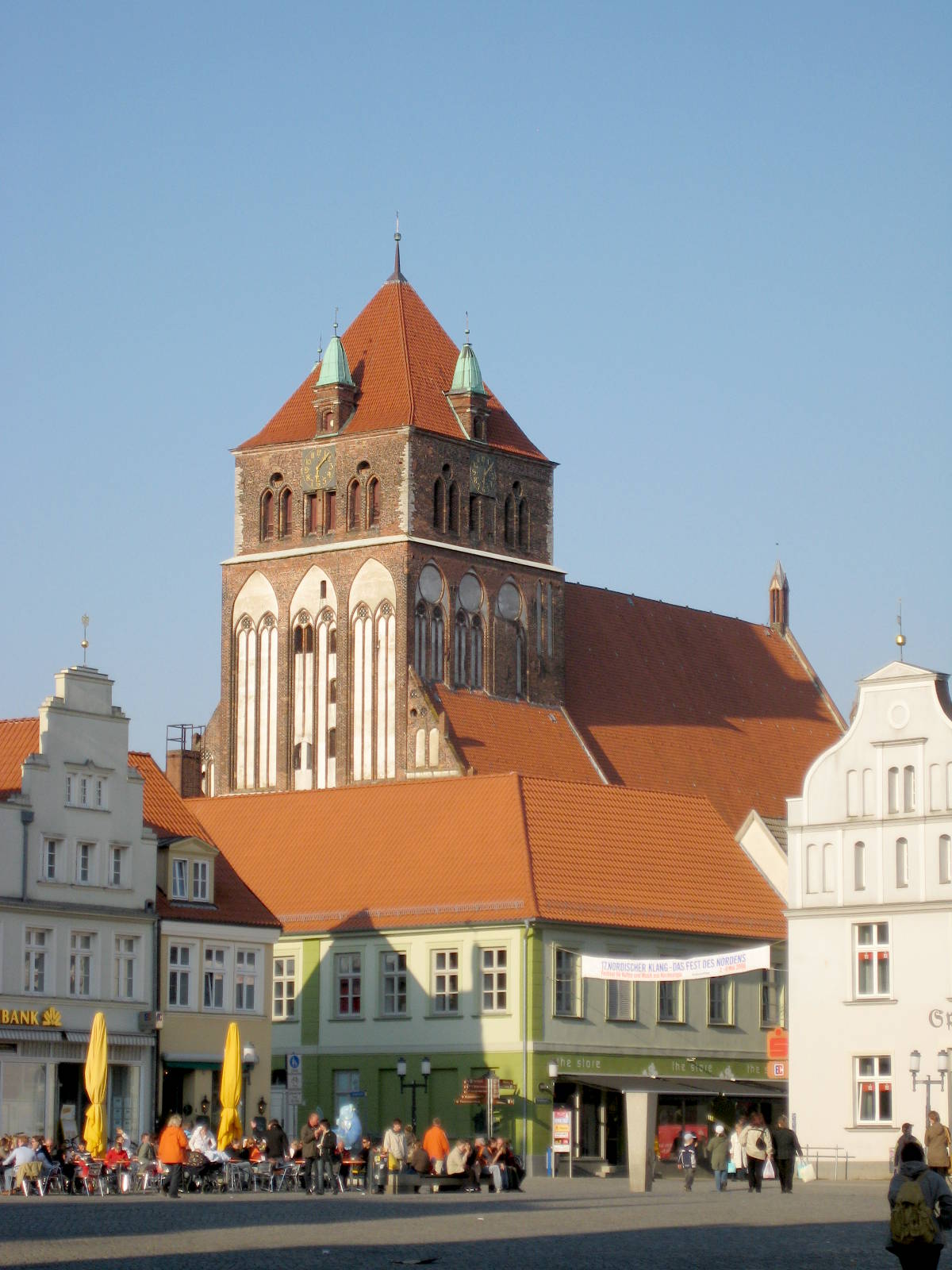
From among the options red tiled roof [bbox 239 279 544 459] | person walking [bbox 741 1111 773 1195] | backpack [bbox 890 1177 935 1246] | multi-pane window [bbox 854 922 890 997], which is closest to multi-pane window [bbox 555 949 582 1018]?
multi-pane window [bbox 854 922 890 997]

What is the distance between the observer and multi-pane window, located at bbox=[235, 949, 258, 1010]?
193 feet

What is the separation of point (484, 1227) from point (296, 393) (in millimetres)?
60793

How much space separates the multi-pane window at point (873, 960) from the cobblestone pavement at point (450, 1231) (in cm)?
1288

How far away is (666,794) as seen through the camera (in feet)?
226

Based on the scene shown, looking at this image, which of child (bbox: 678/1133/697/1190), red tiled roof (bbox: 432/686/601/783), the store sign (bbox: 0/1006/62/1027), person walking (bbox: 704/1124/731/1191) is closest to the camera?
person walking (bbox: 704/1124/731/1191)

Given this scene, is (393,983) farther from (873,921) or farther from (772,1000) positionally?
(873,921)

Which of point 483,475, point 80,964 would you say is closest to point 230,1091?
point 80,964

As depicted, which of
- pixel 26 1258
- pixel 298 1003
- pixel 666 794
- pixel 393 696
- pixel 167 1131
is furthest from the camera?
pixel 393 696

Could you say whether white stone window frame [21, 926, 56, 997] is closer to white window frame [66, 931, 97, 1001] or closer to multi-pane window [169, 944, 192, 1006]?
white window frame [66, 931, 97, 1001]

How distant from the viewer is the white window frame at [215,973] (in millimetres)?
58219

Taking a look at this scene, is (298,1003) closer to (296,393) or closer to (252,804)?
(252,804)

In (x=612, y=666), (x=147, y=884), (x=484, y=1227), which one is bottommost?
(x=484, y=1227)

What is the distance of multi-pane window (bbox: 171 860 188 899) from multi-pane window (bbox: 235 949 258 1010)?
1842mm

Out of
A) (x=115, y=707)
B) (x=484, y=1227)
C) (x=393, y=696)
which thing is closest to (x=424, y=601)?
(x=393, y=696)
